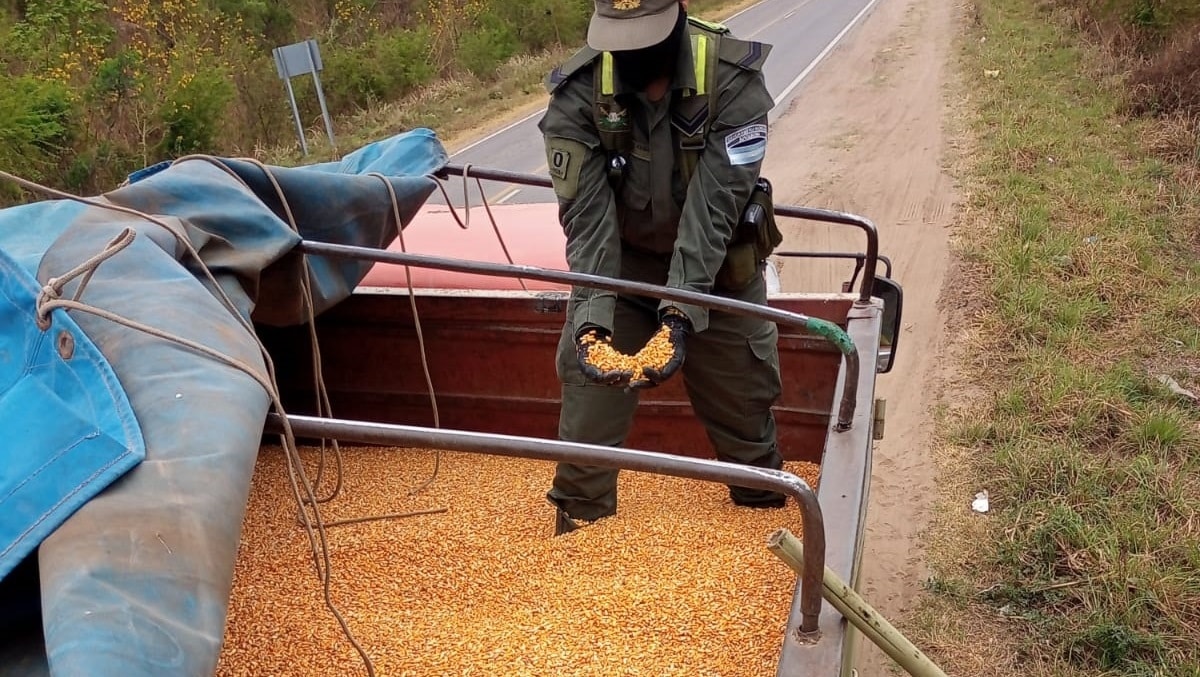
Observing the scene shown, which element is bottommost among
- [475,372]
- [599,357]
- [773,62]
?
[773,62]

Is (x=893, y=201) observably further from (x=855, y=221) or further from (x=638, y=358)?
(x=638, y=358)

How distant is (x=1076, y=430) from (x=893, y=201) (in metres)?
4.21

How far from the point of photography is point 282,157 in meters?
12.9

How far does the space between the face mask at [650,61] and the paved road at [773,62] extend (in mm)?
Answer: 6448

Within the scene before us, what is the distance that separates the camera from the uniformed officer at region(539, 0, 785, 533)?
2.63 m

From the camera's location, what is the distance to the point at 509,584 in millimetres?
2756

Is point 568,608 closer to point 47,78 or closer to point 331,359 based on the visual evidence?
point 331,359

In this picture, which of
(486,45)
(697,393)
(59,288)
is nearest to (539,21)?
(486,45)

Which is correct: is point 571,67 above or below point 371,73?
above

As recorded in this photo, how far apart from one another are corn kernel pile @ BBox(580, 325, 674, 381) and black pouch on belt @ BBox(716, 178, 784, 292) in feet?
1.23

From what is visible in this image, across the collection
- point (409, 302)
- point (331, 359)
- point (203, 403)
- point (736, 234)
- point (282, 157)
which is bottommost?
point (282, 157)

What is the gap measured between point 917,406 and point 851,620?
3371 millimetres

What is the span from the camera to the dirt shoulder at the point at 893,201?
13.1ft

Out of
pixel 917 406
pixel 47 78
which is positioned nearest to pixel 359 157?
pixel 917 406
